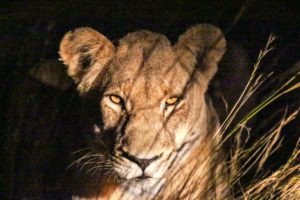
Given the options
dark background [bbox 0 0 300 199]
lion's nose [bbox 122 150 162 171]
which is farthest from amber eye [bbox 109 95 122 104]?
dark background [bbox 0 0 300 199]

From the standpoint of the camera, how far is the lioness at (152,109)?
9.91ft

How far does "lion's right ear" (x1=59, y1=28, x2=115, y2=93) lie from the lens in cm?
332

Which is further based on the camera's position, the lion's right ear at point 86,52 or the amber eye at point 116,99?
the lion's right ear at point 86,52

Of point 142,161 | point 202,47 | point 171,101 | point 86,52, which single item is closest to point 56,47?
point 86,52

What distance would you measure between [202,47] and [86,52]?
604 mm

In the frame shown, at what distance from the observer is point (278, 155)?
13.9ft

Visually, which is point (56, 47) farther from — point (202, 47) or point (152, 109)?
point (152, 109)

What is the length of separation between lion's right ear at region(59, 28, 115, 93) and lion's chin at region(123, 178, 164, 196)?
52 centimetres

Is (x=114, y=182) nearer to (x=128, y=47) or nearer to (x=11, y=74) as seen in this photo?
(x=128, y=47)

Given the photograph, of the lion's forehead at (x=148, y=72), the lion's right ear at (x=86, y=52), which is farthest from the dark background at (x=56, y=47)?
the lion's forehead at (x=148, y=72)

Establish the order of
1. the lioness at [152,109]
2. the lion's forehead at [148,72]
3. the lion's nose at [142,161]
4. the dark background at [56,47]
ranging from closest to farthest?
the lion's nose at [142,161] < the lioness at [152,109] < the lion's forehead at [148,72] < the dark background at [56,47]

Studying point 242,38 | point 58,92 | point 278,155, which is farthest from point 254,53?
point 58,92

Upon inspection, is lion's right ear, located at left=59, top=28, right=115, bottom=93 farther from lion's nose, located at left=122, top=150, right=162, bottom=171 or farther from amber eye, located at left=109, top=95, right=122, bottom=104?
lion's nose, located at left=122, top=150, right=162, bottom=171

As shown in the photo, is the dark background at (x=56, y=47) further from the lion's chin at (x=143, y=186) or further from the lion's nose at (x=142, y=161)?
the lion's nose at (x=142, y=161)
